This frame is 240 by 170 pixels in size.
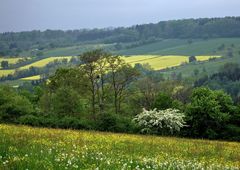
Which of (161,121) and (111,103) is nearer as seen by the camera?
(161,121)

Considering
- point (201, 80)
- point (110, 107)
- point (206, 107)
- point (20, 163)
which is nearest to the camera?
point (20, 163)

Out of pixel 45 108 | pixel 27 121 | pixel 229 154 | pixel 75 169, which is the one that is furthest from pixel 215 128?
pixel 75 169

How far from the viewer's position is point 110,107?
81.5 m

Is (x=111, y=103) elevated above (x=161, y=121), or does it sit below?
below

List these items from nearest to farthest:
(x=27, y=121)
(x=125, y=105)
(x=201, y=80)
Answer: (x=27, y=121)
(x=125, y=105)
(x=201, y=80)

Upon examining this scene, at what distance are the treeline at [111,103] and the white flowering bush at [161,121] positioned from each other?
71 centimetres

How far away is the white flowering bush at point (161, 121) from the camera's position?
48.3 metres

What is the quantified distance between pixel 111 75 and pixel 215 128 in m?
30.5

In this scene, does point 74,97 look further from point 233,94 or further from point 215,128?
point 233,94

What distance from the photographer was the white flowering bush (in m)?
48.3

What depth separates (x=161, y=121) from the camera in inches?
1944

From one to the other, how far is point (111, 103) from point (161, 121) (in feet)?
119

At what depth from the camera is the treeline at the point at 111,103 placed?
48250 mm

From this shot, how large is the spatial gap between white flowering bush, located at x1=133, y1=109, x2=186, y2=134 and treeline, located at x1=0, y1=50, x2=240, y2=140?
714 millimetres
